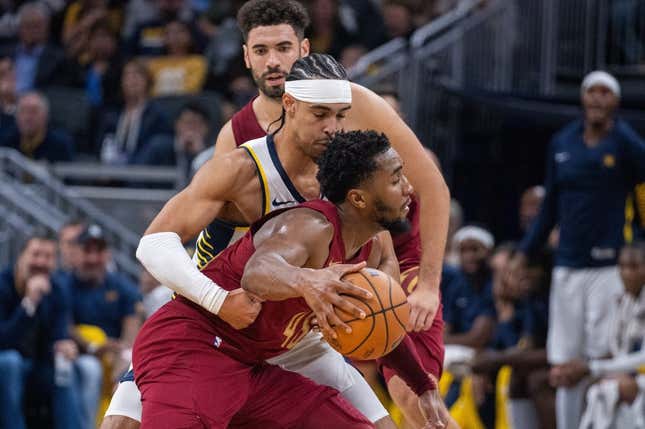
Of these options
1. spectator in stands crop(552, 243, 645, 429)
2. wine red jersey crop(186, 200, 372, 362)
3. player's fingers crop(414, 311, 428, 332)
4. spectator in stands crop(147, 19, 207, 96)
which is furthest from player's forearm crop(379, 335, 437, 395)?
spectator in stands crop(147, 19, 207, 96)

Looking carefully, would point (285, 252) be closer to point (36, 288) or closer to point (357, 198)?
point (357, 198)

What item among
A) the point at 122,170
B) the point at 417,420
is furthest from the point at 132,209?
the point at 417,420

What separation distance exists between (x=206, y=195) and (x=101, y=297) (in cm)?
560

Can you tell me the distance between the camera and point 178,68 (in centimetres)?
1278

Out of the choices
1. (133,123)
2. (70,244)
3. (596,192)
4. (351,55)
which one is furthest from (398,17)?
(70,244)

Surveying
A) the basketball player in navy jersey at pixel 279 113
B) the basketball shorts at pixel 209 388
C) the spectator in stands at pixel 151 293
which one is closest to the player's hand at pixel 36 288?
the spectator in stands at pixel 151 293

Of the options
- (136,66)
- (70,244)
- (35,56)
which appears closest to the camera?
(70,244)

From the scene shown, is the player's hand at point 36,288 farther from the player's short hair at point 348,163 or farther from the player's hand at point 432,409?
the player's short hair at point 348,163

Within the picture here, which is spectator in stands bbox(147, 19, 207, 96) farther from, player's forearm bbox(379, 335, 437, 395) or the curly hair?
player's forearm bbox(379, 335, 437, 395)

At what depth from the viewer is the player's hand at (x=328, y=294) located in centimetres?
448

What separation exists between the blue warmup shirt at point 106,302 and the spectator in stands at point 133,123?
167cm

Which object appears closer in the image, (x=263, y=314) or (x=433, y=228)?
(x=263, y=314)

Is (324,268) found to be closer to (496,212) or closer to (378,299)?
(378,299)

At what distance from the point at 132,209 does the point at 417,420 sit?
5.79 meters
